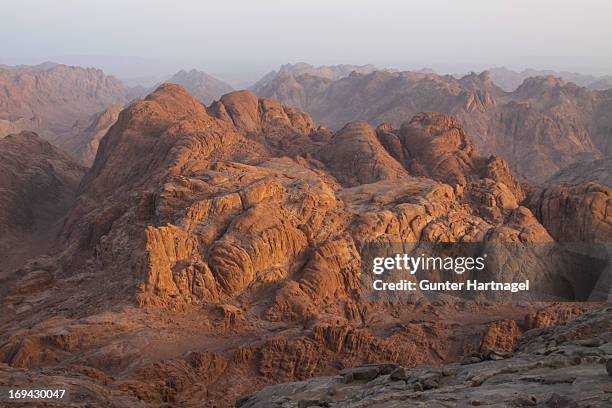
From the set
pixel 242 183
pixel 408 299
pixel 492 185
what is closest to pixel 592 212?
pixel 492 185

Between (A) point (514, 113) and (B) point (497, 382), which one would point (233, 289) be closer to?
(B) point (497, 382)

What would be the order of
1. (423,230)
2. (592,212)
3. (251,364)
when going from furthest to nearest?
1. (592,212)
2. (423,230)
3. (251,364)

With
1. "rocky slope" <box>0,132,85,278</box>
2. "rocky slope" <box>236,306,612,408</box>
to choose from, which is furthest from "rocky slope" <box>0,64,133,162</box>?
"rocky slope" <box>236,306,612,408</box>

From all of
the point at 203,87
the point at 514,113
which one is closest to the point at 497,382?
the point at 514,113

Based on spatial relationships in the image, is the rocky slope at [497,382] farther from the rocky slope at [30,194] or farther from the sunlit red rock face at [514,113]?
the sunlit red rock face at [514,113]

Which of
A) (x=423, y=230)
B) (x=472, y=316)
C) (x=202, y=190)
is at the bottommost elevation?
(x=472, y=316)

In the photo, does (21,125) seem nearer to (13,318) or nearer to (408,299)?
(13,318)
